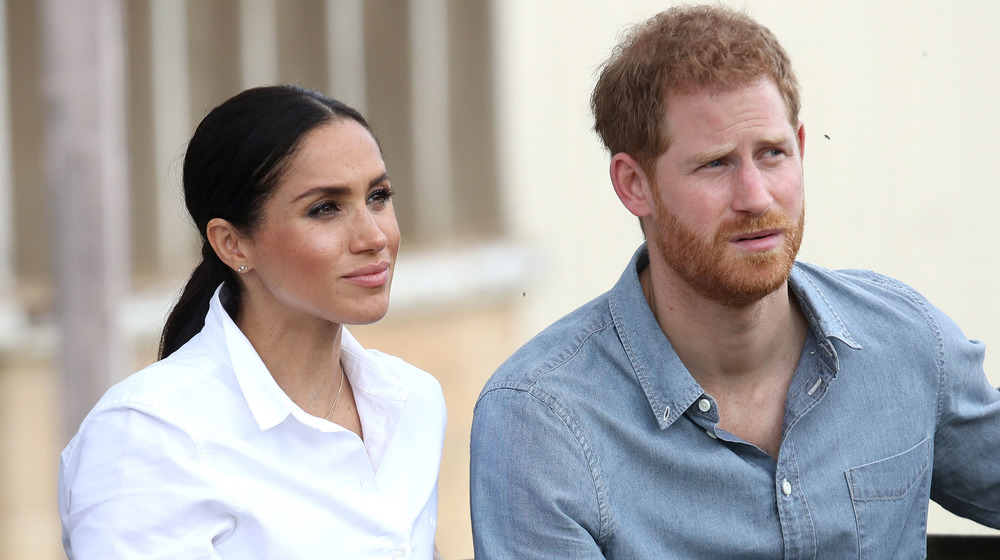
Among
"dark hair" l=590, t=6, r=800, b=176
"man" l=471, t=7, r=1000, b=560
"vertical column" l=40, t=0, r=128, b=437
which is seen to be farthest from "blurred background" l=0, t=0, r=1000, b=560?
"man" l=471, t=7, r=1000, b=560

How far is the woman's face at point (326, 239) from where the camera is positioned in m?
1.80

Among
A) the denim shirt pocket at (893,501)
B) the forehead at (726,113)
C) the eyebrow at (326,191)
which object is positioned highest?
the forehead at (726,113)

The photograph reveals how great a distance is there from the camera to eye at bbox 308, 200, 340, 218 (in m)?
1.82

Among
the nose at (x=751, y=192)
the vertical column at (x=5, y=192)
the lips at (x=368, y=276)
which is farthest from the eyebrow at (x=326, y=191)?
the vertical column at (x=5, y=192)

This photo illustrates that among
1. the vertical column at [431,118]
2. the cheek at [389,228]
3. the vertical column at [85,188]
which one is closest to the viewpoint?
the cheek at [389,228]

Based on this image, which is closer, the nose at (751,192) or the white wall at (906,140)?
the nose at (751,192)

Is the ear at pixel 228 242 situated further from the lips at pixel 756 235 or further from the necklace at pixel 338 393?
the lips at pixel 756 235

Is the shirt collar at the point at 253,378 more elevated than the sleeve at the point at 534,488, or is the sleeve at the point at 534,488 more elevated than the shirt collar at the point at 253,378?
the shirt collar at the point at 253,378

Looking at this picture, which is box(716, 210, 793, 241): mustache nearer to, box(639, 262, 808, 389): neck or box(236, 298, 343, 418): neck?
box(639, 262, 808, 389): neck

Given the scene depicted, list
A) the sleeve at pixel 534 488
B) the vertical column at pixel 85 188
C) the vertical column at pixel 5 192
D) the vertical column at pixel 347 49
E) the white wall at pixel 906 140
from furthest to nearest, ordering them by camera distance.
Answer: the vertical column at pixel 347 49
the white wall at pixel 906 140
the vertical column at pixel 5 192
the vertical column at pixel 85 188
the sleeve at pixel 534 488

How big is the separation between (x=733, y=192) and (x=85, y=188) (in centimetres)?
201

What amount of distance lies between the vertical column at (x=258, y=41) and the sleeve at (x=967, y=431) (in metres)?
2.40

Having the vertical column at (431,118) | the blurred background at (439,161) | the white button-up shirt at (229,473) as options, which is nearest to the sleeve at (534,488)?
the white button-up shirt at (229,473)

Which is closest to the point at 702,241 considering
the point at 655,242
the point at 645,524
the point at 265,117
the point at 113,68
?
the point at 655,242
